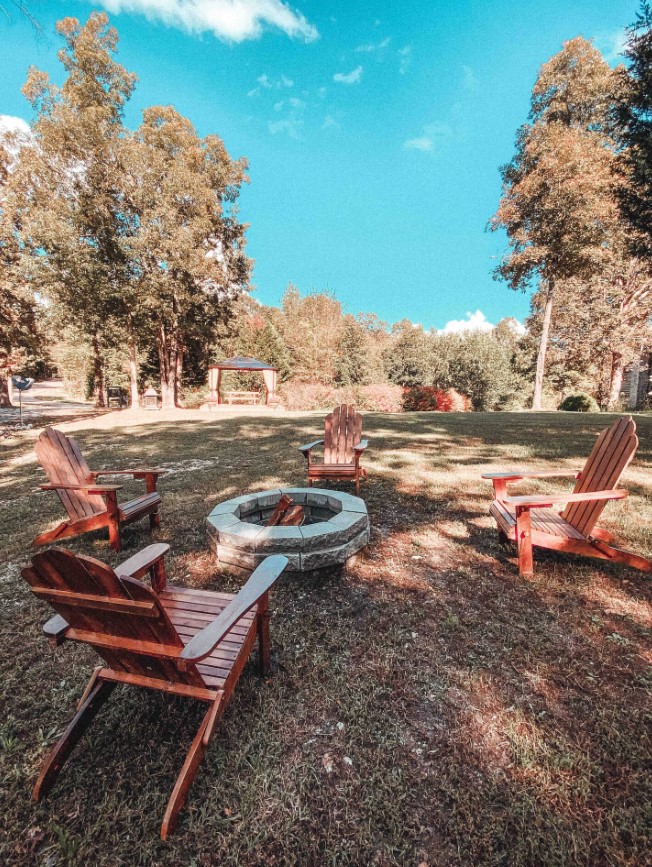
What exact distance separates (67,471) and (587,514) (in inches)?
184

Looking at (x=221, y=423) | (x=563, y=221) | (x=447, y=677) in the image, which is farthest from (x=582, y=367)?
(x=447, y=677)

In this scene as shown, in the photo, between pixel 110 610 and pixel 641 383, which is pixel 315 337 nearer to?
pixel 641 383

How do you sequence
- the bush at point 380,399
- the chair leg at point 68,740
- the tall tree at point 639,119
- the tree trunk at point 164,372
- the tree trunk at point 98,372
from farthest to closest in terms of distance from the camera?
the bush at point 380,399 < the tree trunk at point 98,372 < the tree trunk at point 164,372 < the tall tree at point 639,119 < the chair leg at point 68,740

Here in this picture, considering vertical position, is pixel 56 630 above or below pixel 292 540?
above

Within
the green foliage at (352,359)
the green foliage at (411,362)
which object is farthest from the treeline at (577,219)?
the green foliage at (352,359)

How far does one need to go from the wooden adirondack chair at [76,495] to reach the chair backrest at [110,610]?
2.08m

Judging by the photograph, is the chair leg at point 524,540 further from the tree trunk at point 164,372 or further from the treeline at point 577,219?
the tree trunk at point 164,372

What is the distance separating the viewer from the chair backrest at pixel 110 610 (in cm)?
130

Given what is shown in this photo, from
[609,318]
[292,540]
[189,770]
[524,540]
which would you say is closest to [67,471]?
[292,540]

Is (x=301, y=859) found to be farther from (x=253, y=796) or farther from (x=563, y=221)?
(x=563, y=221)

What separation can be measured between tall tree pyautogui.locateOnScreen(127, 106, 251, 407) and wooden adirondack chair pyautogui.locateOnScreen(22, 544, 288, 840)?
16249 millimetres

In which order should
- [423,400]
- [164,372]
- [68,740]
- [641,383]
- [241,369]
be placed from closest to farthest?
[68,740] → [241,369] → [164,372] → [423,400] → [641,383]

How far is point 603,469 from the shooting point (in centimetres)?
295

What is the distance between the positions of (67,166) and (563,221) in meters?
20.9
